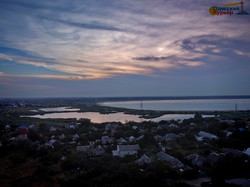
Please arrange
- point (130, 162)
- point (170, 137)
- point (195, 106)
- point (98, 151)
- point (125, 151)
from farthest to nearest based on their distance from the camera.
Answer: point (195, 106) → point (170, 137) → point (98, 151) → point (125, 151) → point (130, 162)

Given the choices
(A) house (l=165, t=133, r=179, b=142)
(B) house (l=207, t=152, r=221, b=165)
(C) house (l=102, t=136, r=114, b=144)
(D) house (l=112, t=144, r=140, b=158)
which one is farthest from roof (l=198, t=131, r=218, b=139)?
(C) house (l=102, t=136, r=114, b=144)

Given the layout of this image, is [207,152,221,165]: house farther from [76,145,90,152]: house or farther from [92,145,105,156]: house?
[76,145,90,152]: house

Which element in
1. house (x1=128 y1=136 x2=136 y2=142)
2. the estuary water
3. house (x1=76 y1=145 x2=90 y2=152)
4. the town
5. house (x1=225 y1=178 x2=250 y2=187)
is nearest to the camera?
house (x1=225 y1=178 x2=250 y2=187)

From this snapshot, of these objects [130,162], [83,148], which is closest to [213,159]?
[130,162]

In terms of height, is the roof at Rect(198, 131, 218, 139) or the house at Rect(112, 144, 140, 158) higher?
the roof at Rect(198, 131, 218, 139)

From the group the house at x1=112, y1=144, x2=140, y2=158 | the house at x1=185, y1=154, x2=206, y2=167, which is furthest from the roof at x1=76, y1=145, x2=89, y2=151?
the house at x1=185, y1=154, x2=206, y2=167

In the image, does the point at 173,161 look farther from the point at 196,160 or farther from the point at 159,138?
the point at 159,138

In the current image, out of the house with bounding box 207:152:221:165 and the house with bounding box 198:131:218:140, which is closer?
the house with bounding box 207:152:221:165

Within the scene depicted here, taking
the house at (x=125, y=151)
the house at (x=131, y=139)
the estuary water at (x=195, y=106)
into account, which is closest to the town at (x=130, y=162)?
the house at (x=125, y=151)

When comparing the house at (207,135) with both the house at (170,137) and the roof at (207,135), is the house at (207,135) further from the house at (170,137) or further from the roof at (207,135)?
the house at (170,137)

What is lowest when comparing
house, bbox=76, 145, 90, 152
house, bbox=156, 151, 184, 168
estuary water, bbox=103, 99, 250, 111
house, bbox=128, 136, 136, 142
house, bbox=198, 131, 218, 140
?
house, bbox=76, 145, 90, 152

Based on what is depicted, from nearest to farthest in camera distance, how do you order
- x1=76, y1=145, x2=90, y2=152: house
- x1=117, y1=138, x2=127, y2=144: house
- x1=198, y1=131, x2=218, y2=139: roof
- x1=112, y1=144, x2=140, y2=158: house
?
x1=112, y1=144, x2=140, y2=158: house, x1=76, y1=145, x2=90, y2=152: house, x1=117, y1=138, x2=127, y2=144: house, x1=198, y1=131, x2=218, y2=139: roof
